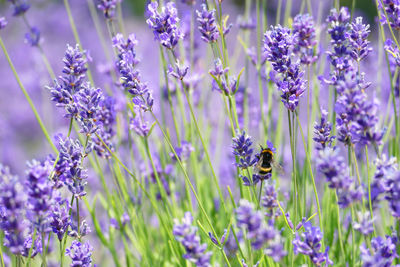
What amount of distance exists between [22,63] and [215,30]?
509cm

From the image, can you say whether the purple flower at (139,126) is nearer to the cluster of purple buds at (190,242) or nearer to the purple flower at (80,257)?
the purple flower at (80,257)

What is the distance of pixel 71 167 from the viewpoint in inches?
56.0

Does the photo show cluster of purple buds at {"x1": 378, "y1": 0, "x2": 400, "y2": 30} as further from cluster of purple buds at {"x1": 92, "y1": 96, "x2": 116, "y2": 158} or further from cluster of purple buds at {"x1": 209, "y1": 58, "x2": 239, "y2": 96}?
cluster of purple buds at {"x1": 92, "y1": 96, "x2": 116, "y2": 158}

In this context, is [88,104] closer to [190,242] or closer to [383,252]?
[190,242]

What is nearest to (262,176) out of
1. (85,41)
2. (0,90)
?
(85,41)

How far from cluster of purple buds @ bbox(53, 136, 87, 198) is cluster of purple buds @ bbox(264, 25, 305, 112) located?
61 centimetres

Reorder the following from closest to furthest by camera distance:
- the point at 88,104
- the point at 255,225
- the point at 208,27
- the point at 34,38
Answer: the point at 255,225
the point at 88,104
the point at 208,27
the point at 34,38

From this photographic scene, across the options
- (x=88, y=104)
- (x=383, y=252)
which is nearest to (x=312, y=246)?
(x=383, y=252)

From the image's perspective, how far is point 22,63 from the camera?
6.07 meters

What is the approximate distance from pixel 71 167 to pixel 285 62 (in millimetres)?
688

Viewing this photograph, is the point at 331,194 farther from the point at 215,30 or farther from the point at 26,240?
the point at 26,240

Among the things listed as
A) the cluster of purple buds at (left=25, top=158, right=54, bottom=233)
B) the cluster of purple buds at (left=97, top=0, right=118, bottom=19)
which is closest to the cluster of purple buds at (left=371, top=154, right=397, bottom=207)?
the cluster of purple buds at (left=25, top=158, right=54, bottom=233)

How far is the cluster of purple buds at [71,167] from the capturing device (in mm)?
1388

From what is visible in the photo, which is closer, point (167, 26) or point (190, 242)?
point (190, 242)
